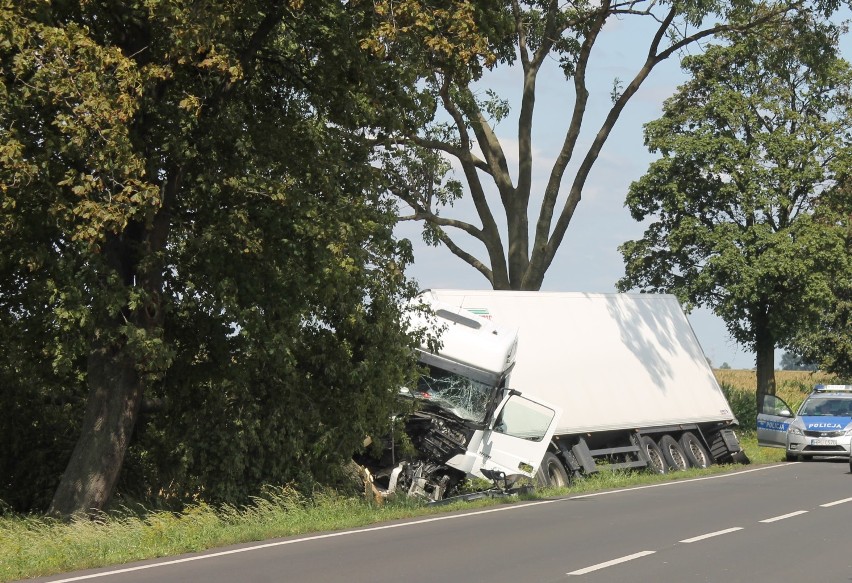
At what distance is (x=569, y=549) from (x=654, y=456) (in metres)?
13.3

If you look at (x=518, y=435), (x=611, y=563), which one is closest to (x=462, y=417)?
(x=518, y=435)

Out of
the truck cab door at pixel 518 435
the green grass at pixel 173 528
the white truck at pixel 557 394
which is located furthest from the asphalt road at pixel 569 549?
the white truck at pixel 557 394

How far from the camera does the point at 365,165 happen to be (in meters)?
19.4

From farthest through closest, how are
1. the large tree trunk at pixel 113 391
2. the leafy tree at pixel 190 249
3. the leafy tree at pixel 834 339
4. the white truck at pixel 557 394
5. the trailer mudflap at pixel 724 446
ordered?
the leafy tree at pixel 834 339 < the trailer mudflap at pixel 724 446 < the white truck at pixel 557 394 < the large tree trunk at pixel 113 391 < the leafy tree at pixel 190 249

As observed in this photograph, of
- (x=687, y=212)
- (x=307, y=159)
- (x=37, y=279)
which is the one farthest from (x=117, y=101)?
(x=687, y=212)

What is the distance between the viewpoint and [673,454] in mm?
26750

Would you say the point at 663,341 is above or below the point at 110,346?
above

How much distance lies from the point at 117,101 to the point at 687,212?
32.8 m

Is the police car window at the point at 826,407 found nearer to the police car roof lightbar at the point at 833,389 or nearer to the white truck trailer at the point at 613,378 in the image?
the police car roof lightbar at the point at 833,389

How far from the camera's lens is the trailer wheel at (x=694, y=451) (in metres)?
26.9

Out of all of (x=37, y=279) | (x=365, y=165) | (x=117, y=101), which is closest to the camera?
(x=117, y=101)

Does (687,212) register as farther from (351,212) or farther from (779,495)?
(351,212)

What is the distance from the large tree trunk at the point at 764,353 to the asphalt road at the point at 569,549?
27.8 metres

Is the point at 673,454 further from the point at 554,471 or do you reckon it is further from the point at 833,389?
the point at 833,389
